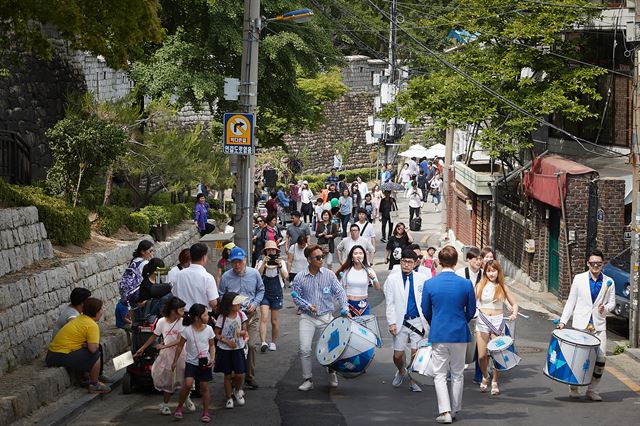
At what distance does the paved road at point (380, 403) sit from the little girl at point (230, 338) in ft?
1.47

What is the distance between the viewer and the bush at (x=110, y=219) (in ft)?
70.1

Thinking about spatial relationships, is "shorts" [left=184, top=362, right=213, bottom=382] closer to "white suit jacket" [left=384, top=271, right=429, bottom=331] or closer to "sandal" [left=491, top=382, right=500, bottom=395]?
"white suit jacket" [left=384, top=271, right=429, bottom=331]

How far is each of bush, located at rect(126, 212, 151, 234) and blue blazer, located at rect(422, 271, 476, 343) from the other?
40.3ft

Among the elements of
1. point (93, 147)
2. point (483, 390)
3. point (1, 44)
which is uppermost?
point (1, 44)

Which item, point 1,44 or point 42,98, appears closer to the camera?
point 1,44

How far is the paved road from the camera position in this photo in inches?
480

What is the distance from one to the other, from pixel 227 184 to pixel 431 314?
20988mm

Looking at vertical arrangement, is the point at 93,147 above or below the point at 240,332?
above

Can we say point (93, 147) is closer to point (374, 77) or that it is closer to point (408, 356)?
point (408, 356)

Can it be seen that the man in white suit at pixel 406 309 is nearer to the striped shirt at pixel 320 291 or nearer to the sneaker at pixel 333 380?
the striped shirt at pixel 320 291

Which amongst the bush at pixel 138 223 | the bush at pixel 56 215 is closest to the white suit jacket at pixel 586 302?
the bush at pixel 56 215

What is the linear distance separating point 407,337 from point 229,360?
227 cm

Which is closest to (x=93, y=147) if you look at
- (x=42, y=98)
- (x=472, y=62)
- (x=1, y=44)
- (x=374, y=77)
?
(x=1, y=44)

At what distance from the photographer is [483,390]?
13680mm
